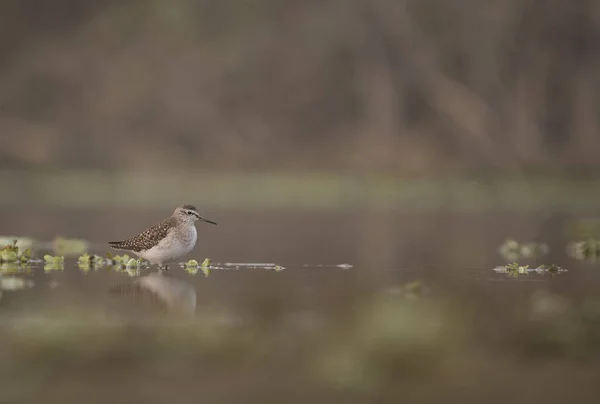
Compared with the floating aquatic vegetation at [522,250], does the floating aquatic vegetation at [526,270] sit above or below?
below

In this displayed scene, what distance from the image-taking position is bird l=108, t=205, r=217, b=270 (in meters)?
11.5

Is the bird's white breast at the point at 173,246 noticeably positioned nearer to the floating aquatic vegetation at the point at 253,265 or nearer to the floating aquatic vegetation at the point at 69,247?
the floating aquatic vegetation at the point at 253,265

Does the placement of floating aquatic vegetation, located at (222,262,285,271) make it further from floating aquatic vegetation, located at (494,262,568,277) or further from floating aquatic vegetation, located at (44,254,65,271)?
floating aquatic vegetation, located at (494,262,568,277)

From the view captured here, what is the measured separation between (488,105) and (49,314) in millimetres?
33018

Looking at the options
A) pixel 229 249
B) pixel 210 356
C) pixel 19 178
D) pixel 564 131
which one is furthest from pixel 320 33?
pixel 210 356

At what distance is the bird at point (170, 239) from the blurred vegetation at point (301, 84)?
26.4 m

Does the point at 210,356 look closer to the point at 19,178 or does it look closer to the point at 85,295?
the point at 85,295

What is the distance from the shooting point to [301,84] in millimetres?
44219

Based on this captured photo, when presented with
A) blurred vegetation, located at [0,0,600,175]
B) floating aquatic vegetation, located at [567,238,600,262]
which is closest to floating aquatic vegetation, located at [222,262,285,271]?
floating aquatic vegetation, located at [567,238,600,262]

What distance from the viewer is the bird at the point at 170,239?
11.5 meters

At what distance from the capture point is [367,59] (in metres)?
43.2

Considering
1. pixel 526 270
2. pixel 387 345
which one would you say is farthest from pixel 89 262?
pixel 387 345

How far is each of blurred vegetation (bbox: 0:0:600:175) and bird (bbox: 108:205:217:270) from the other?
2637 cm

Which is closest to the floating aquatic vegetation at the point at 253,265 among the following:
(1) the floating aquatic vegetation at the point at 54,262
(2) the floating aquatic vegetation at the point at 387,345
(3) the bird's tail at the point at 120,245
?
(3) the bird's tail at the point at 120,245
